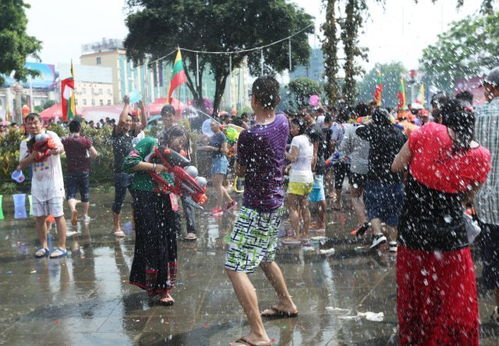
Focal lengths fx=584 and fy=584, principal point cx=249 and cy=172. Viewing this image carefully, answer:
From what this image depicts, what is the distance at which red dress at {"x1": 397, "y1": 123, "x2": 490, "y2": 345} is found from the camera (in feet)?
11.3

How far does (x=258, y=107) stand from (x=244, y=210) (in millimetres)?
763

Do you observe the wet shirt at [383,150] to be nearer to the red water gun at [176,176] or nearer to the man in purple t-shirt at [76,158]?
the red water gun at [176,176]

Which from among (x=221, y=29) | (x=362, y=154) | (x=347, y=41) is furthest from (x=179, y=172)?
(x=221, y=29)

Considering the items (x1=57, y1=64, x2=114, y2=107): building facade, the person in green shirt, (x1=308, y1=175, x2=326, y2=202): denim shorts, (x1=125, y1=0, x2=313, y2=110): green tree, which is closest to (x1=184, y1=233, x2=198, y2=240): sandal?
(x1=308, y1=175, x2=326, y2=202): denim shorts

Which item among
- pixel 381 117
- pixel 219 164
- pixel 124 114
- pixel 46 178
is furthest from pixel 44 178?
pixel 381 117

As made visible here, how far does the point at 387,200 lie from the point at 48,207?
4114 millimetres

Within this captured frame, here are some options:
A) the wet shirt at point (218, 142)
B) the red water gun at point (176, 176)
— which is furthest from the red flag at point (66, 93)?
the red water gun at point (176, 176)

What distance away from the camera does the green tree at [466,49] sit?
42.3 metres

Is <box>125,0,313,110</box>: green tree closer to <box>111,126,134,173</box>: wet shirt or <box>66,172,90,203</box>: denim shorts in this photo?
<box>66,172,90,203</box>: denim shorts

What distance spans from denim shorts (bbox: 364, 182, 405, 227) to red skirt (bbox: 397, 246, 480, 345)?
3.47 meters

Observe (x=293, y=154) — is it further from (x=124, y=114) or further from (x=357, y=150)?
(x=124, y=114)

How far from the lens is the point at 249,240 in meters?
4.20

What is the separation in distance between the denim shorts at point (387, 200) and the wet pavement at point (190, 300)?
48 cm

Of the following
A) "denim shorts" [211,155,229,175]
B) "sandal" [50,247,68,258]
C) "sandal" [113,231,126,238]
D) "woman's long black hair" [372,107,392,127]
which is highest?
"woman's long black hair" [372,107,392,127]
